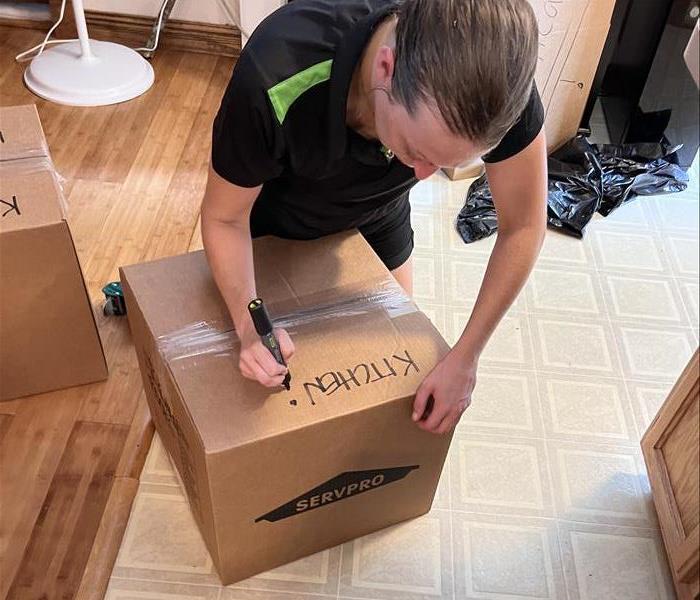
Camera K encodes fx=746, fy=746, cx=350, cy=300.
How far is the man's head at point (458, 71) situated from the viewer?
2.34ft

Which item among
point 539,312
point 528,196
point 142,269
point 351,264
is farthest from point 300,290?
point 539,312

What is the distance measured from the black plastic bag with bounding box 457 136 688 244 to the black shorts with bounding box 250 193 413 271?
575mm

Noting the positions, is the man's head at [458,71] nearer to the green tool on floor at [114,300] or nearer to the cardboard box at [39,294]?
the cardboard box at [39,294]

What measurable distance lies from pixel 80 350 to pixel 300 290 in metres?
0.54

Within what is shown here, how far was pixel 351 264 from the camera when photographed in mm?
1172

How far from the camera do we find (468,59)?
2.33ft

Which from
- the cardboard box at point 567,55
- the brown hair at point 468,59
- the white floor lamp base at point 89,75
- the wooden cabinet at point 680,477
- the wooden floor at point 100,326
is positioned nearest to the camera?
the brown hair at point 468,59

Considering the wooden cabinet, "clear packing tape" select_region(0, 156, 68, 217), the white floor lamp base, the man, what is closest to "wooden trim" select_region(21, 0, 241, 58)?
the white floor lamp base

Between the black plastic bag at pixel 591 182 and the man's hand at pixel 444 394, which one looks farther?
the black plastic bag at pixel 591 182

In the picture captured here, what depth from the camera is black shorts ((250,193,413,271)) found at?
1.20 metres

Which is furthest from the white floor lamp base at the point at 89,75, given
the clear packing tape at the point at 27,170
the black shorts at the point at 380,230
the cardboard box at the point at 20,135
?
the black shorts at the point at 380,230

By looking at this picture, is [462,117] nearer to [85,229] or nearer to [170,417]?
[170,417]

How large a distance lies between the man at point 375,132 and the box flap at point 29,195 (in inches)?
13.3

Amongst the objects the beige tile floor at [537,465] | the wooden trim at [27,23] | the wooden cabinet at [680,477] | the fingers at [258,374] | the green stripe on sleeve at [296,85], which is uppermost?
the green stripe on sleeve at [296,85]
